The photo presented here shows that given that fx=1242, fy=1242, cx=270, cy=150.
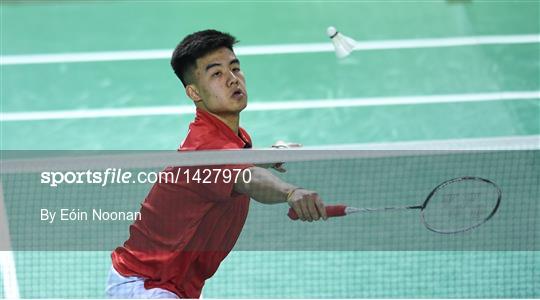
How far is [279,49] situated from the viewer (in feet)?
33.8

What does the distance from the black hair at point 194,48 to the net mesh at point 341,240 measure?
2.28ft

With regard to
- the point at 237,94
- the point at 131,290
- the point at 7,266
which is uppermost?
the point at 237,94

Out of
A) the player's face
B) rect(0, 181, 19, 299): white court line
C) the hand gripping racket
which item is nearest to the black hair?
the player's face

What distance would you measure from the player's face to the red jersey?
19cm

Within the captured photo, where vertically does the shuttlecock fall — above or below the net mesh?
above

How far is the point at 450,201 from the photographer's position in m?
6.53

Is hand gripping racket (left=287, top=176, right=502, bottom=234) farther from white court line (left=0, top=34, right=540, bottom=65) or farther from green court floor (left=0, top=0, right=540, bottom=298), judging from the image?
white court line (left=0, top=34, right=540, bottom=65)

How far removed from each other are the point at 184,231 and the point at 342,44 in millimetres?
3674

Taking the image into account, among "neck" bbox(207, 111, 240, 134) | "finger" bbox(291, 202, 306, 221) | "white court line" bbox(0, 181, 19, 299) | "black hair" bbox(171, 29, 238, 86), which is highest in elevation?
"black hair" bbox(171, 29, 238, 86)

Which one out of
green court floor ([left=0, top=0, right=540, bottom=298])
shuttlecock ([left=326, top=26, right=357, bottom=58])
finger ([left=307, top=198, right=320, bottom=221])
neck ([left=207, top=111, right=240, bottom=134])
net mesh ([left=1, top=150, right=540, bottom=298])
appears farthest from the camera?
green court floor ([left=0, top=0, right=540, bottom=298])

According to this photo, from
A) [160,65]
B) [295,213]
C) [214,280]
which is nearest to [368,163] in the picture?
[214,280]

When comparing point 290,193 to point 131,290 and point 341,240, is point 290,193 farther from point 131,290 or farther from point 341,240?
point 341,240

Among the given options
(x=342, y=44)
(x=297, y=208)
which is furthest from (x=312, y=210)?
(x=342, y=44)

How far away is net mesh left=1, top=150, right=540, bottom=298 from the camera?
699 centimetres
